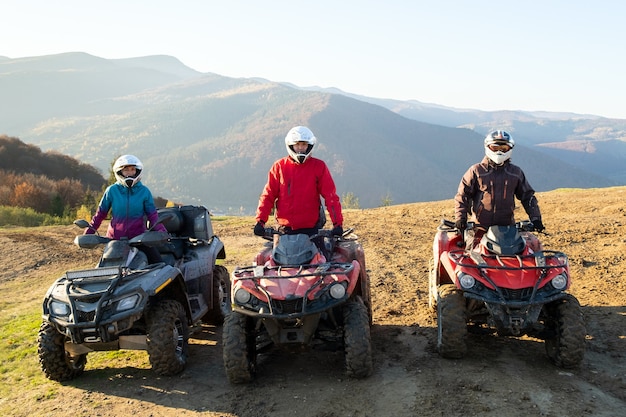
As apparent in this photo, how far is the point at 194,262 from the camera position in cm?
813

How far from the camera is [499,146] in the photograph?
7156mm

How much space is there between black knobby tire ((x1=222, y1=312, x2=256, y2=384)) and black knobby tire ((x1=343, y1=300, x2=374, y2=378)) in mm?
1030

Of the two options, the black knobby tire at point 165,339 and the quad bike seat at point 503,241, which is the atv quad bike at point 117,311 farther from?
the quad bike seat at point 503,241

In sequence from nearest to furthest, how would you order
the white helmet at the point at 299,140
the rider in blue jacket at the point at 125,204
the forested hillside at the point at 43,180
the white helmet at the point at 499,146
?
the white helmet at the point at 299,140
the white helmet at the point at 499,146
the rider in blue jacket at the point at 125,204
the forested hillside at the point at 43,180

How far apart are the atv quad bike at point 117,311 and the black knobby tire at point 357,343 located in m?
1.99

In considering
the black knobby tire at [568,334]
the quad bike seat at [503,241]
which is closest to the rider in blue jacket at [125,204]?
the quad bike seat at [503,241]

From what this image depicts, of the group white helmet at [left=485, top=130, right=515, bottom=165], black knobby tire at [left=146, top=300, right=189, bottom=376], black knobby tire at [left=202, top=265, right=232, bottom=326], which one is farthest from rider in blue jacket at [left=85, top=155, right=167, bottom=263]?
white helmet at [left=485, top=130, right=515, bottom=165]

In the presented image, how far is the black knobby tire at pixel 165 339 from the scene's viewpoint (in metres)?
6.37

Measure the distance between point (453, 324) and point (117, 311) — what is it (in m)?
3.59

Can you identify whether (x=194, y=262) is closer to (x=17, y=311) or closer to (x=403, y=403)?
(x=403, y=403)

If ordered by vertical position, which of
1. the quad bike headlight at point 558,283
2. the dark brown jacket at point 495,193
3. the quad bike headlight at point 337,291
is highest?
the dark brown jacket at point 495,193

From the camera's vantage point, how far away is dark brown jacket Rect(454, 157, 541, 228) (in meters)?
7.22

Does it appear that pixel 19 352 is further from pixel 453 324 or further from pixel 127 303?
pixel 453 324

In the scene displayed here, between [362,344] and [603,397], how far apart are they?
92.5 inches
